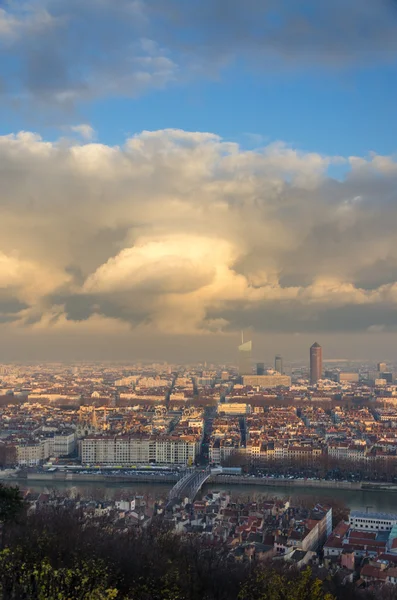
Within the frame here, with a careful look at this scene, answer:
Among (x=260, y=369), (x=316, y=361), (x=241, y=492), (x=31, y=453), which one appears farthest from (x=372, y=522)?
(x=316, y=361)

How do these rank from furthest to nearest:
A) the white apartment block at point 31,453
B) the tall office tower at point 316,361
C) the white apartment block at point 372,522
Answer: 1. the tall office tower at point 316,361
2. the white apartment block at point 31,453
3. the white apartment block at point 372,522

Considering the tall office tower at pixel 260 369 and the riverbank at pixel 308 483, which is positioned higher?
the tall office tower at pixel 260 369

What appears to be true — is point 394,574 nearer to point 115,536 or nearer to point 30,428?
point 115,536

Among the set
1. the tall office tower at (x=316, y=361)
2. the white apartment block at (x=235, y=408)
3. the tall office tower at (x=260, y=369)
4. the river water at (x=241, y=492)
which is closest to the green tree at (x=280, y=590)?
the river water at (x=241, y=492)

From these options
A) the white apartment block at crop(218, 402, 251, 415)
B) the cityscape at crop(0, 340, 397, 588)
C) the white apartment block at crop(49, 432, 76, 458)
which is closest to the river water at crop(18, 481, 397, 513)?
the cityscape at crop(0, 340, 397, 588)

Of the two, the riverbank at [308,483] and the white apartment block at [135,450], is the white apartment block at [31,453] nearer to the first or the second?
the white apartment block at [135,450]

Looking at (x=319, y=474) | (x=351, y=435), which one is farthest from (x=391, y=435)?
(x=319, y=474)
